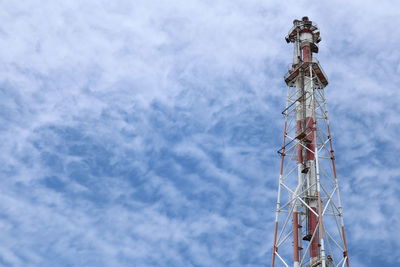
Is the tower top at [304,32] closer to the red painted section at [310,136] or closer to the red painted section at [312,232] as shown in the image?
the red painted section at [310,136]

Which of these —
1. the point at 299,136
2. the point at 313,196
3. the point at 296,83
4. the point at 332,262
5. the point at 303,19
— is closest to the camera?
the point at 332,262

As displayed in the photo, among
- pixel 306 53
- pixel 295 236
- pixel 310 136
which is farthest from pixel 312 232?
pixel 306 53

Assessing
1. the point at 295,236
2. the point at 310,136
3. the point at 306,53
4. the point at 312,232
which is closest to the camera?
the point at 312,232

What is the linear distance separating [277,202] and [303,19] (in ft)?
83.8

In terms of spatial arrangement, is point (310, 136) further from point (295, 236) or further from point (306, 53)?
point (306, 53)

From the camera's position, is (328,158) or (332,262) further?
(328,158)

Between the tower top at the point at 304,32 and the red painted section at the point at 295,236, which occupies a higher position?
the tower top at the point at 304,32

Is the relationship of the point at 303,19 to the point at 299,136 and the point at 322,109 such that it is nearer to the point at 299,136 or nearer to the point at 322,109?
the point at 322,109

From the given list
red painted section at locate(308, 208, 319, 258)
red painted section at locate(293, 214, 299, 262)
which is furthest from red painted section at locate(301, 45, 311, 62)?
red painted section at locate(293, 214, 299, 262)

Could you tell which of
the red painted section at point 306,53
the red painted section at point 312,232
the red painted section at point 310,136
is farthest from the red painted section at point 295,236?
the red painted section at point 306,53

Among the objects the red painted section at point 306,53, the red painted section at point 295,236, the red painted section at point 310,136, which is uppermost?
the red painted section at point 306,53

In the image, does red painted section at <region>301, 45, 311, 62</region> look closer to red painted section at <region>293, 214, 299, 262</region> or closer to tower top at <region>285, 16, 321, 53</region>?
tower top at <region>285, 16, 321, 53</region>

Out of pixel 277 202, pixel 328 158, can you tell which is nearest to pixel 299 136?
pixel 328 158

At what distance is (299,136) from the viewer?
63.5 m
